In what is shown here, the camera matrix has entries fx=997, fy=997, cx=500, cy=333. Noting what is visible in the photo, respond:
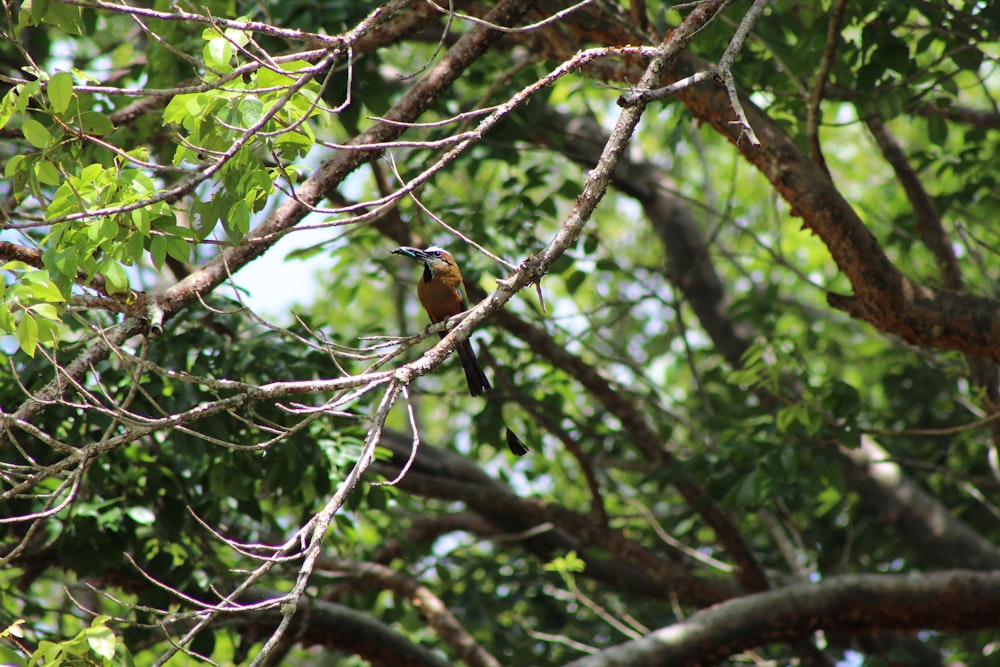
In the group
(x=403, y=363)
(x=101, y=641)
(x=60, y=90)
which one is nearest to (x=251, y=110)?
(x=60, y=90)

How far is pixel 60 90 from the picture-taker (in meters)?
2.29

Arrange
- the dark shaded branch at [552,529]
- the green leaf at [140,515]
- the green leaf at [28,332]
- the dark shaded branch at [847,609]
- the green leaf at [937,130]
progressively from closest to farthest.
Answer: the green leaf at [28,332]
the green leaf at [140,515]
the dark shaded branch at [847,609]
the green leaf at [937,130]
the dark shaded branch at [552,529]

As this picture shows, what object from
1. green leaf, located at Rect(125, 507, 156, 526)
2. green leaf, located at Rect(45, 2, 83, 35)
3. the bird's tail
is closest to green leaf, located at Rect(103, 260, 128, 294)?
green leaf, located at Rect(45, 2, 83, 35)

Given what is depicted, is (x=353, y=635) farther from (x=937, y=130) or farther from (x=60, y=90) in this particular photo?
(x=937, y=130)

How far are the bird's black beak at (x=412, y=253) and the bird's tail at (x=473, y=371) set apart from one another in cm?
42

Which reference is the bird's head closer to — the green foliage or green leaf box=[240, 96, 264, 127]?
the green foliage

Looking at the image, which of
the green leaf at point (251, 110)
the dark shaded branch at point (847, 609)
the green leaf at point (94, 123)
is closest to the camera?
the green leaf at point (251, 110)

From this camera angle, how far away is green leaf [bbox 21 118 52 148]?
2.36 m

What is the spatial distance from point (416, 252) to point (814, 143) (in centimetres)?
160

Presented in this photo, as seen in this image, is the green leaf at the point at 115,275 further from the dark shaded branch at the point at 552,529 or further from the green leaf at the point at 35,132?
the dark shaded branch at the point at 552,529

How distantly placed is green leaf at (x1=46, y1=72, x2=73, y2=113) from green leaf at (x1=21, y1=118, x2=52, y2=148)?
9 cm

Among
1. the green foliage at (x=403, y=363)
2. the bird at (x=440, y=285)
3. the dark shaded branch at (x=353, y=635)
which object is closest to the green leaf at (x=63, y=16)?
the green foliage at (x=403, y=363)

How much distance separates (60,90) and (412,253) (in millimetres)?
1848

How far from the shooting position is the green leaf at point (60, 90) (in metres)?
2.29
